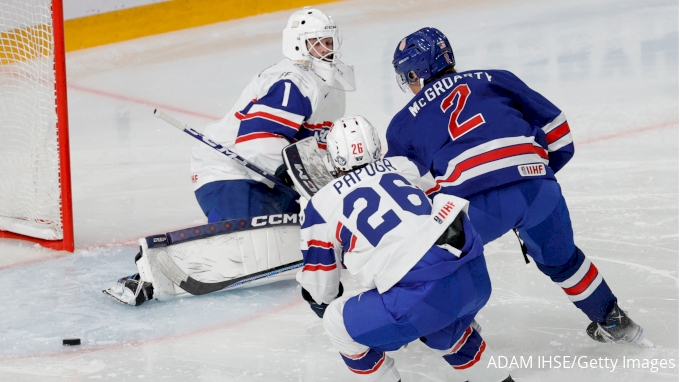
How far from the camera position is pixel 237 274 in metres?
3.20

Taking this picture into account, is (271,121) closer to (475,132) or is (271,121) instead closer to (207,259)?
(207,259)

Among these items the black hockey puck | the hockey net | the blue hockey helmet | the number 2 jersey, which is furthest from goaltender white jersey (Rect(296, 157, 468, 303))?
the hockey net

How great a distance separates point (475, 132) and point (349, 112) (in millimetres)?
2667

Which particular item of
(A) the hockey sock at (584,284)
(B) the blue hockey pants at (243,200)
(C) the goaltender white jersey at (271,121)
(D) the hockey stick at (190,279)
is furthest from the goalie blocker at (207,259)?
(A) the hockey sock at (584,284)

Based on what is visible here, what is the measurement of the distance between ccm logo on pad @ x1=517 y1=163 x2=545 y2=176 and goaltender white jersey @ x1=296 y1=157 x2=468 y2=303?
1.14ft

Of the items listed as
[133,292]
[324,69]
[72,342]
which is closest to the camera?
[72,342]

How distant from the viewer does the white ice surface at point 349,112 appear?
8.84 ft

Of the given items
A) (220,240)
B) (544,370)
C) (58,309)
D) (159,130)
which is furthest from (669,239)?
(159,130)

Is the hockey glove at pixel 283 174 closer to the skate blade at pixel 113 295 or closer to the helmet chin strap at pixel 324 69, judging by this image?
the helmet chin strap at pixel 324 69

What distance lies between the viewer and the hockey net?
368 cm

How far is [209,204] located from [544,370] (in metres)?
1.42

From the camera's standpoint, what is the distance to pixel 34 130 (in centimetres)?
400

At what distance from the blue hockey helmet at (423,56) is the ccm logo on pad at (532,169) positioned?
40cm

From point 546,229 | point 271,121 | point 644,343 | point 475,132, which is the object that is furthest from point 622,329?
point 271,121
